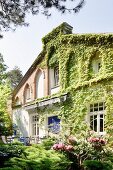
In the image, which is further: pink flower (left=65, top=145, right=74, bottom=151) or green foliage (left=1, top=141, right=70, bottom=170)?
pink flower (left=65, top=145, right=74, bottom=151)

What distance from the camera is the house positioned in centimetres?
1688

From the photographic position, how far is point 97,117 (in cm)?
1708

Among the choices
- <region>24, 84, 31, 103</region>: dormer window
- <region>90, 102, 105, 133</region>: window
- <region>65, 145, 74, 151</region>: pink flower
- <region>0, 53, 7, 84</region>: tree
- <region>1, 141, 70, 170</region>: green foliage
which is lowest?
<region>65, 145, 74, 151</region>: pink flower

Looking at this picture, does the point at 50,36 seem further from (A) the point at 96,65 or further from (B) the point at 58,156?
(B) the point at 58,156

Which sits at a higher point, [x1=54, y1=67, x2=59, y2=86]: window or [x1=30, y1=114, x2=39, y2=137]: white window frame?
[x1=54, y1=67, x2=59, y2=86]: window

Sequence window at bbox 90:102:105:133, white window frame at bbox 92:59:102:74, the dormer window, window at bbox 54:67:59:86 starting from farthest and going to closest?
the dormer window < window at bbox 54:67:59:86 < white window frame at bbox 92:59:102:74 < window at bbox 90:102:105:133

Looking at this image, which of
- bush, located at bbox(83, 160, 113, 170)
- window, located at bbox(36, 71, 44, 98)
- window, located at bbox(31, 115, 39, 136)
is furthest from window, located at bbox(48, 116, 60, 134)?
bush, located at bbox(83, 160, 113, 170)

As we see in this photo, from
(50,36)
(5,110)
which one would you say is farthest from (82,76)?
(5,110)

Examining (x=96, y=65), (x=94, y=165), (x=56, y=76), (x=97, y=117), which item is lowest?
(x=94, y=165)

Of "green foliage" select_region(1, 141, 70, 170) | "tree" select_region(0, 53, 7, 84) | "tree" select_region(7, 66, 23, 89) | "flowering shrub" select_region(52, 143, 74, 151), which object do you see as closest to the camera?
"green foliage" select_region(1, 141, 70, 170)

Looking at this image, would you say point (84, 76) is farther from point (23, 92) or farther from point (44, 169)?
point (44, 169)

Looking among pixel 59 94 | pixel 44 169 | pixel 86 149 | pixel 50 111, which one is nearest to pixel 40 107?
pixel 50 111

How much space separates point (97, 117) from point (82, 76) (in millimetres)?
2860

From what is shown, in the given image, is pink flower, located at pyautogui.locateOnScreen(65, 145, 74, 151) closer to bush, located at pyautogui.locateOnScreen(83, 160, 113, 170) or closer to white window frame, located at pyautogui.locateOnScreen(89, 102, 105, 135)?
bush, located at pyautogui.locateOnScreen(83, 160, 113, 170)
